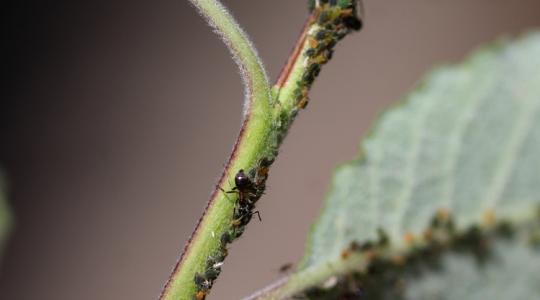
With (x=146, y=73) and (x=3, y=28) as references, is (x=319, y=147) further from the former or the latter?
(x=3, y=28)

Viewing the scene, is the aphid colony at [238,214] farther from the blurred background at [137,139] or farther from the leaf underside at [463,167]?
the blurred background at [137,139]

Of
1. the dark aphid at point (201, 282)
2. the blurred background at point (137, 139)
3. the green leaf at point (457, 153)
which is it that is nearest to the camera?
the green leaf at point (457, 153)

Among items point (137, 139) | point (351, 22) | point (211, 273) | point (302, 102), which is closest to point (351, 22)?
point (351, 22)

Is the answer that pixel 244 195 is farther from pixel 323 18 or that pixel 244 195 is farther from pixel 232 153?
pixel 323 18

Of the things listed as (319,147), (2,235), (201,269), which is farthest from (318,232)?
(319,147)

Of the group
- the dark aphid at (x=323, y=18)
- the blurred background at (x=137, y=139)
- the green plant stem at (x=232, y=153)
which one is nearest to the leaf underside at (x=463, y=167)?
the green plant stem at (x=232, y=153)

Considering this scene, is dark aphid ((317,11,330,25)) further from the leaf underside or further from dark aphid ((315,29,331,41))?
the leaf underside

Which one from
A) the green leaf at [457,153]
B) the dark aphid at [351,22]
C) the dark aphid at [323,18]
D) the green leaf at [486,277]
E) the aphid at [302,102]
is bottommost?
the green leaf at [486,277]
